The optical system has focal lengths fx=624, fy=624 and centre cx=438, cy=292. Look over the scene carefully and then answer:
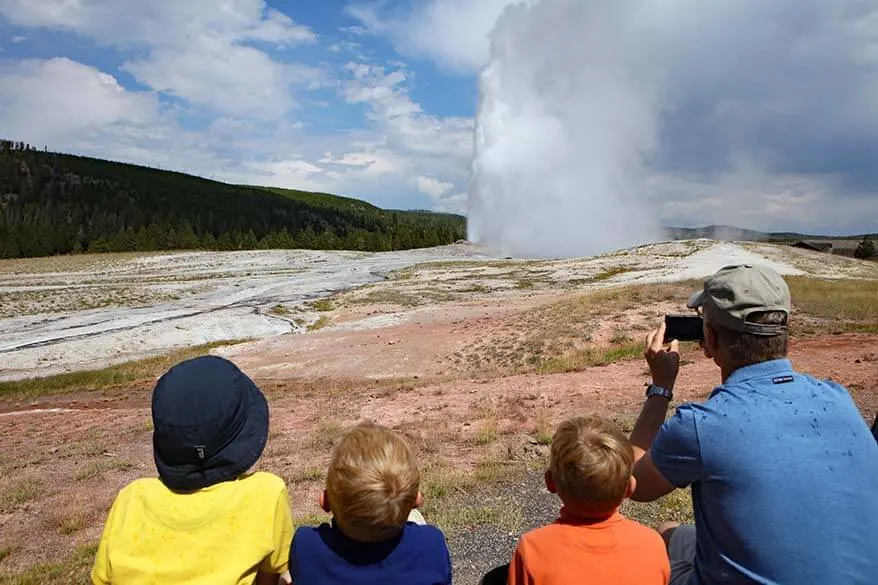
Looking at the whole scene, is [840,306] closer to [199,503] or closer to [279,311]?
[199,503]

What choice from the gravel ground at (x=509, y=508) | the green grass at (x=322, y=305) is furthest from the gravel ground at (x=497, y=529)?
the green grass at (x=322, y=305)

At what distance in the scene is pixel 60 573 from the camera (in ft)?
19.1

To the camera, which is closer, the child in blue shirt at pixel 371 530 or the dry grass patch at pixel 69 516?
the child in blue shirt at pixel 371 530

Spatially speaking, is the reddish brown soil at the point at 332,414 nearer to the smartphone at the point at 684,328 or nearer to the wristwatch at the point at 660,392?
the wristwatch at the point at 660,392

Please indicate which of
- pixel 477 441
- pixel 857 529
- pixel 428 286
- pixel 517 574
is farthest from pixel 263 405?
pixel 428 286

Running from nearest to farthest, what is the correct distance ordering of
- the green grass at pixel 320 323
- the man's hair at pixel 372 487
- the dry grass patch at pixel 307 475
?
the man's hair at pixel 372 487
the dry grass patch at pixel 307 475
the green grass at pixel 320 323

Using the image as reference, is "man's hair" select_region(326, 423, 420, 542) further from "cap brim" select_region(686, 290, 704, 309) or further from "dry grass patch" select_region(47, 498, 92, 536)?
"dry grass patch" select_region(47, 498, 92, 536)

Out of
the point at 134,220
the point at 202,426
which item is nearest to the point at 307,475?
the point at 202,426

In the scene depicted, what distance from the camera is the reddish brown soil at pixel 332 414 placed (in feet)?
27.5

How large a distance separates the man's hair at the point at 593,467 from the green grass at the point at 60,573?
4.97 m

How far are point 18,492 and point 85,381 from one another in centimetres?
1377

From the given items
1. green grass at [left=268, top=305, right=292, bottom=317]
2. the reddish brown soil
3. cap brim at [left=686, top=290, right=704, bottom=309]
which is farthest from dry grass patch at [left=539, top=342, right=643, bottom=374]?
green grass at [left=268, top=305, right=292, bottom=317]

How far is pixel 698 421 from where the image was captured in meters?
2.60

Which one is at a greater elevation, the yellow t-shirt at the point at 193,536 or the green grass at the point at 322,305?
the yellow t-shirt at the point at 193,536
